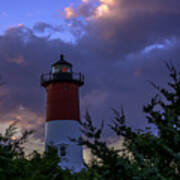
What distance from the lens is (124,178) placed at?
4453 millimetres

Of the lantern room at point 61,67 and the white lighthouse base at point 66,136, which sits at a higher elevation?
the lantern room at point 61,67

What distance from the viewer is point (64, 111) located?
34.8 m

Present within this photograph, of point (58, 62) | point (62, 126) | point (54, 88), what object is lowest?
point (62, 126)

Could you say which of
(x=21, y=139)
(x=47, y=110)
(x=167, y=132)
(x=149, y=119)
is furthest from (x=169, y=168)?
(x=47, y=110)

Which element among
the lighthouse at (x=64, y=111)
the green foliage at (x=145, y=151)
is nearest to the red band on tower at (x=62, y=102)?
the lighthouse at (x=64, y=111)

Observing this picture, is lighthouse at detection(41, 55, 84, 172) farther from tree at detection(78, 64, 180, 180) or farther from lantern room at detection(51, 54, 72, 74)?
tree at detection(78, 64, 180, 180)

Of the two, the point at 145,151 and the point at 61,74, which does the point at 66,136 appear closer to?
the point at 61,74

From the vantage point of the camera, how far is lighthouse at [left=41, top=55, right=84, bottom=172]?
3394 cm

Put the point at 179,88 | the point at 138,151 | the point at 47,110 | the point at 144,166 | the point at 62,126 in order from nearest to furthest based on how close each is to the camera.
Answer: the point at 144,166 → the point at 138,151 → the point at 179,88 → the point at 62,126 → the point at 47,110

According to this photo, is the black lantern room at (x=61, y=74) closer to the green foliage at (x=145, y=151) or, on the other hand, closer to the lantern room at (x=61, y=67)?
the lantern room at (x=61, y=67)

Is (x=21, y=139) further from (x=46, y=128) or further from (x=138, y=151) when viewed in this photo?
(x=46, y=128)

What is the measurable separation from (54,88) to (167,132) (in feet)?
106

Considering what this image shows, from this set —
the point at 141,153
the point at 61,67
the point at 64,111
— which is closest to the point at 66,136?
the point at 64,111

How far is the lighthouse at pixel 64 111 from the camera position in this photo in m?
33.9
